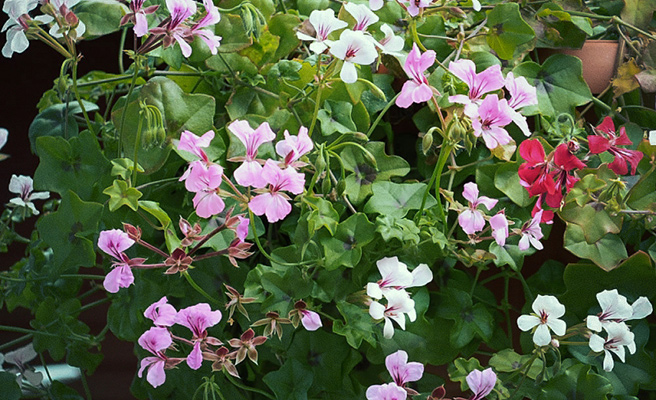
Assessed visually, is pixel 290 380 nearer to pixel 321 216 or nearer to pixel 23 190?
pixel 321 216

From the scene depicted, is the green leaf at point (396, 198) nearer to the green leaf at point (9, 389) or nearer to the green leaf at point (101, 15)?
the green leaf at point (101, 15)

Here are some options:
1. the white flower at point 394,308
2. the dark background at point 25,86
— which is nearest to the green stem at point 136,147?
the white flower at point 394,308

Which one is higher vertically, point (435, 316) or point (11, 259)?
point (435, 316)

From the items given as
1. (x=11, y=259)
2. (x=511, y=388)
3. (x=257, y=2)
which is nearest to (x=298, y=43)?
(x=257, y=2)

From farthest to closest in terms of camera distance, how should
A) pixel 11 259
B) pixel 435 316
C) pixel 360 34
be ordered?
pixel 11 259 < pixel 435 316 < pixel 360 34

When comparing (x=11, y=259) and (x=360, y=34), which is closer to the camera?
(x=360, y=34)

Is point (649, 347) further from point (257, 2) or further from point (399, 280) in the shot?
point (257, 2)

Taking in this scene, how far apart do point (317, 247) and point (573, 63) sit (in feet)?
1.00

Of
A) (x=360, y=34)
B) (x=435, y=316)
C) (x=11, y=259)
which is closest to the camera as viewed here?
(x=360, y=34)

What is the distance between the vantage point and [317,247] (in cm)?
55

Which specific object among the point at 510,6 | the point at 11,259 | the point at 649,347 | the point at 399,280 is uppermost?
the point at 510,6

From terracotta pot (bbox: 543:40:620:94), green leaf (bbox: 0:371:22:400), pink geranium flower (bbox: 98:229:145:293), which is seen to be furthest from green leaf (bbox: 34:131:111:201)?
terracotta pot (bbox: 543:40:620:94)

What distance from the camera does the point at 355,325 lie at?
54 cm

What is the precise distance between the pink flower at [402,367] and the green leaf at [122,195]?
22cm
